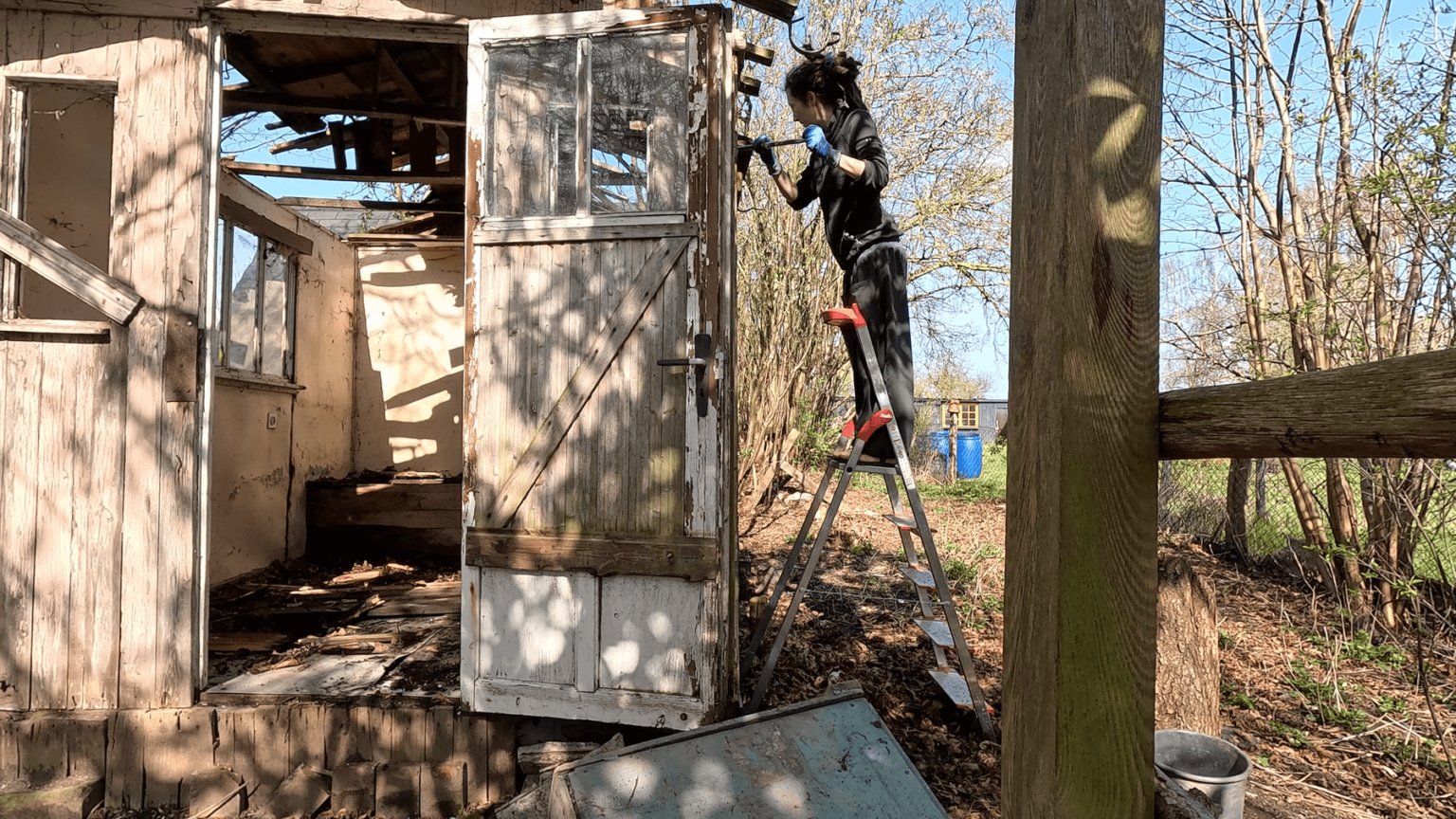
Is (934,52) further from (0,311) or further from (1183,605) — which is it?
(0,311)

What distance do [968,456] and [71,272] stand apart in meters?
12.7

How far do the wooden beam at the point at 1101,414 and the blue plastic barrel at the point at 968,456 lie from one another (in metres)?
12.8

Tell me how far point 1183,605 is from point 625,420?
299 cm

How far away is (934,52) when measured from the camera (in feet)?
33.2

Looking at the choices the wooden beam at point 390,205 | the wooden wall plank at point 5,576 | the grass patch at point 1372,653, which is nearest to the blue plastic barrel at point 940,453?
the grass patch at point 1372,653

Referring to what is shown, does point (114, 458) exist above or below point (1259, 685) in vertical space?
above

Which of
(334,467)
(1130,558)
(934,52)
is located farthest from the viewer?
(934,52)

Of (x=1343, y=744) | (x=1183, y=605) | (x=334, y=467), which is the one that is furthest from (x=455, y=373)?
(x=1343, y=744)

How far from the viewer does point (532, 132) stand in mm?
3430

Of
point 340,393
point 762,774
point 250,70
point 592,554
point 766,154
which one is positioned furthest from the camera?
point 340,393

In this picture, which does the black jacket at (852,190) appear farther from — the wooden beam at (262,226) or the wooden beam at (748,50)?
the wooden beam at (262,226)

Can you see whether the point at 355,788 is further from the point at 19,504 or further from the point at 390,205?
the point at 390,205

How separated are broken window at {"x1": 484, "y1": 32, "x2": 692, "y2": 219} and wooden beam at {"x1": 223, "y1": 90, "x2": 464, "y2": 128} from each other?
2.36m

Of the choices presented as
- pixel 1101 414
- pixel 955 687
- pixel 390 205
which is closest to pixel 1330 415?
pixel 1101 414
